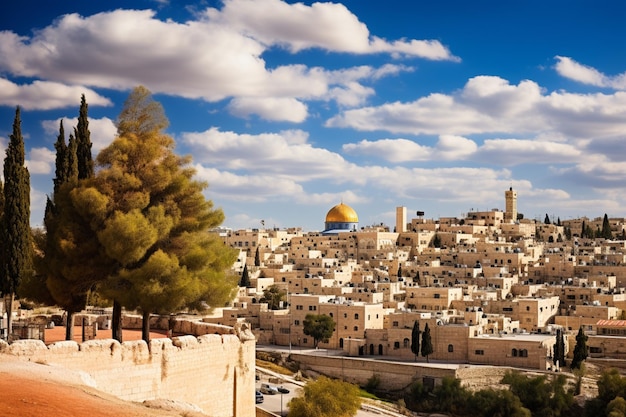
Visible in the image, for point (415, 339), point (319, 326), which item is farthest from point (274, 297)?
point (415, 339)

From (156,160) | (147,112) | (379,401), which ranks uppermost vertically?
(147,112)

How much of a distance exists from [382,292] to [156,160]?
135 feet

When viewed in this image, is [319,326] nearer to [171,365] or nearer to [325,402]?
[325,402]

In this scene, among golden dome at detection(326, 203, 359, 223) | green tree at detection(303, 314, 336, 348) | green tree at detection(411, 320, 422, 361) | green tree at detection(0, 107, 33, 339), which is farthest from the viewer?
golden dome at detection(326, 203, 359, 223)

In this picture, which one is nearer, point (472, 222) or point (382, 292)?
point (382, 292)

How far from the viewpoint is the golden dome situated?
89.2 m

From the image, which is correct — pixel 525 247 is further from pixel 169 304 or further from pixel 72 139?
pixel 169 304

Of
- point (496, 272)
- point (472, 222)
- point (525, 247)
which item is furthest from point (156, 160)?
point (472, 222)

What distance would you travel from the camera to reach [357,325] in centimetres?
4753

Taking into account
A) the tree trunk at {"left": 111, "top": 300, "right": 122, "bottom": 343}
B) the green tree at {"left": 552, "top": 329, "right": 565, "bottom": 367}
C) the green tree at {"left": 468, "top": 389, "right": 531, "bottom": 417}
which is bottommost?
the green tree at {"left": 468, "top": 389, "right": 531, "bottom": 417}

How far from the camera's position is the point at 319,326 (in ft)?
154

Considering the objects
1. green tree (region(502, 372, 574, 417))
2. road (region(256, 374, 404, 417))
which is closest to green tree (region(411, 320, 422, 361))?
green tree (region(502, 372, 574, 417))

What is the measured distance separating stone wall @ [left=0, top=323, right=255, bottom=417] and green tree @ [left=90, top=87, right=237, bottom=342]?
1.00 m

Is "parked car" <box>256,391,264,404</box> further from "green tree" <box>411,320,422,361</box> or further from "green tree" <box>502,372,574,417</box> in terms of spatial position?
"green tree" <box>502,372,574,417</box>
